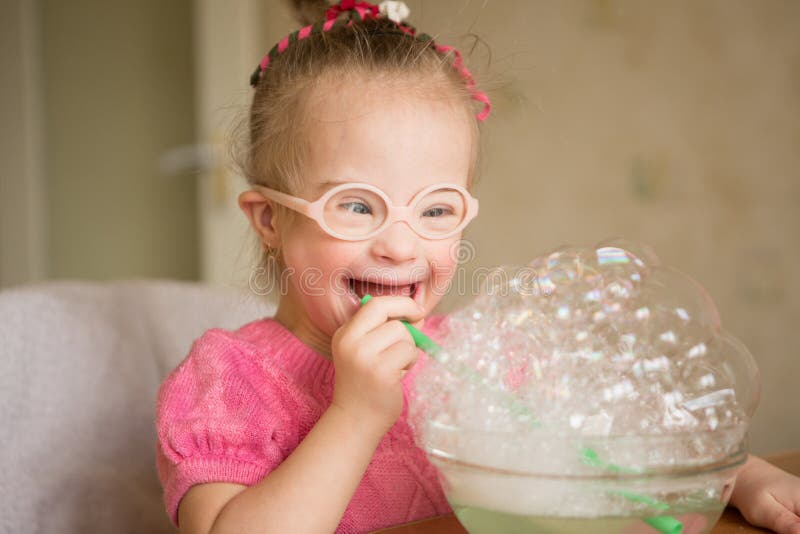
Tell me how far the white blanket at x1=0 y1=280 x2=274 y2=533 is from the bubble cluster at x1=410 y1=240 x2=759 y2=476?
0.64 metres

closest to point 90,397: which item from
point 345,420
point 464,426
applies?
point 345,420

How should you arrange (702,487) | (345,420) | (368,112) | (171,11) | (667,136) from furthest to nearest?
(171,11) → (667,136) → (368,112) → (345,420) → (702,487)

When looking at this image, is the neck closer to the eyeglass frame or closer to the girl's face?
the girl's face

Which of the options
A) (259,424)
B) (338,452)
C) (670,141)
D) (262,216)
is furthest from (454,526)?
(670,141)

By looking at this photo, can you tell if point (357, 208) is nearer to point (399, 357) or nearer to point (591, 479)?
point (399, 357)

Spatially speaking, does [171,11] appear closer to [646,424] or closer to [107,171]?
[107,171]

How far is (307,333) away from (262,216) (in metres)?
0.17

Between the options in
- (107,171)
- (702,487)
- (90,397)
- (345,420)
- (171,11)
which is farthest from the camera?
(107,171)

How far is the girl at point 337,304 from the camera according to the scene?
678 millimetres

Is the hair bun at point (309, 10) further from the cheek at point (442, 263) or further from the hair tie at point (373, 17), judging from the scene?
the cheek at point (442, 263)

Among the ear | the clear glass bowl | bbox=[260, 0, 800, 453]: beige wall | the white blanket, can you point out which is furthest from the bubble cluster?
bbox=[260, 0, 800, 453]: beige wall

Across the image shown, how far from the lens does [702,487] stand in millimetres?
522

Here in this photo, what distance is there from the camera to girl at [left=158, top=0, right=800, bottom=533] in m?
0.68

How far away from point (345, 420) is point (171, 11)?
8.53 feet
